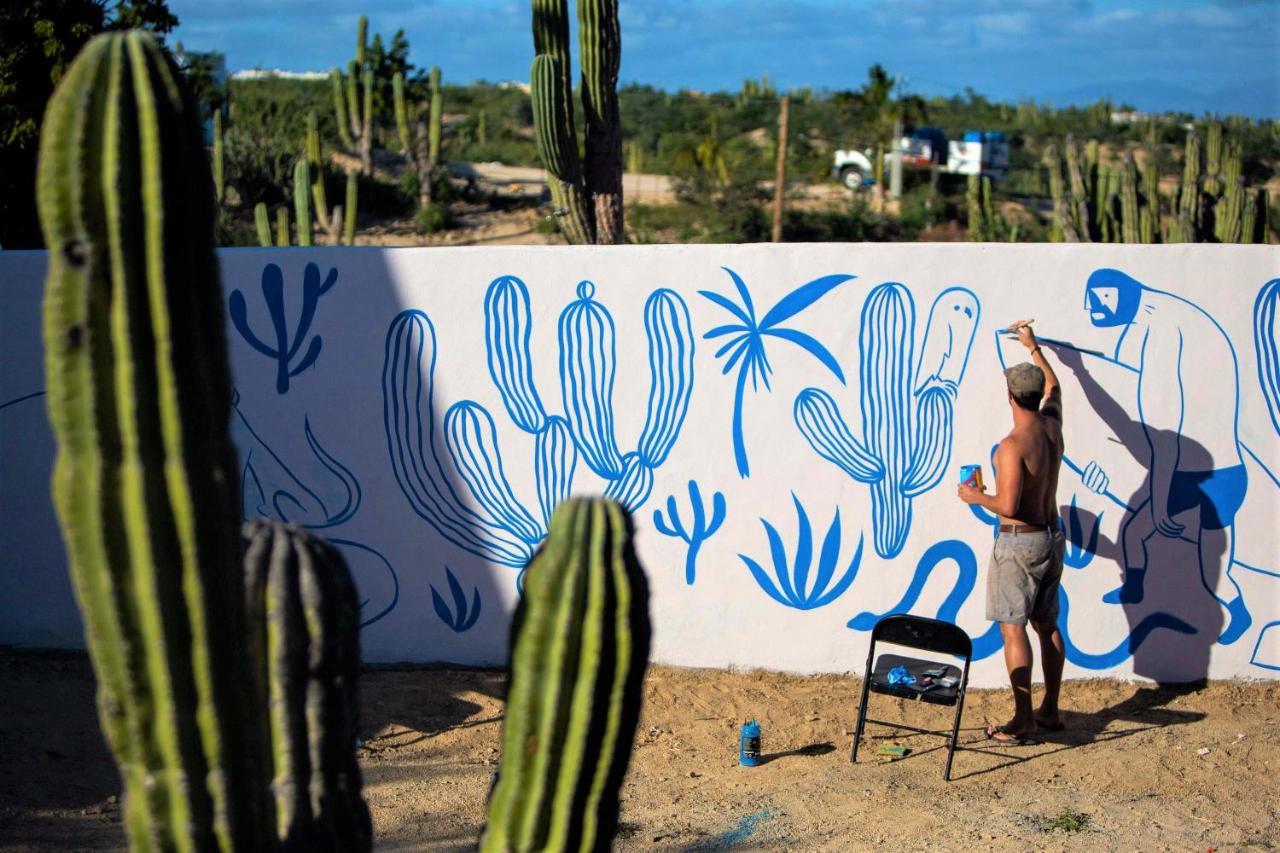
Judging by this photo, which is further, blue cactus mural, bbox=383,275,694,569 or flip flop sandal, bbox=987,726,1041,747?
blue cactus mural, bbox=383,275,694,569

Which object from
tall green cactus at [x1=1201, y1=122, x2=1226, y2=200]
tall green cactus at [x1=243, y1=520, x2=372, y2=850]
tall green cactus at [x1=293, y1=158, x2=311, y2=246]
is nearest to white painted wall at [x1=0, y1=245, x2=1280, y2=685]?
tall green cactus at [x1=243, y1=520, x2=372, y2=850]

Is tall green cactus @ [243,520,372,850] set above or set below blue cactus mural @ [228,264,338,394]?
below

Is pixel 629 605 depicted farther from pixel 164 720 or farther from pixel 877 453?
pixel 877 453

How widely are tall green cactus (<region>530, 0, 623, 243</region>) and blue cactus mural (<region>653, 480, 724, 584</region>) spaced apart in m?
4.85

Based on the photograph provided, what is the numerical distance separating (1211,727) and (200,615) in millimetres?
5281

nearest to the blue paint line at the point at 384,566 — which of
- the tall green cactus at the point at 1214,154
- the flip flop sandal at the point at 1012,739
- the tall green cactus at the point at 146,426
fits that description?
the flip flop sandal at the point at 1012,739

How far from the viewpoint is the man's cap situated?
5859 millimetres

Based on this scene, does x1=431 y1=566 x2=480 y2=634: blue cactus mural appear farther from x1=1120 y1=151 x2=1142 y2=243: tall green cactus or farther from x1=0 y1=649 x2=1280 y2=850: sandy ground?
x1=1120 y1=151 x2=1142 y2=243: tall green cactus

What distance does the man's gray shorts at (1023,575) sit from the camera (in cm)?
595

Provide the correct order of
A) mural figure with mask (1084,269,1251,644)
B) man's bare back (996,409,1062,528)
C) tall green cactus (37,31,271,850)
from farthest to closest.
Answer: mural figure with mask (1084,269,1251,644) < man's bare back (996,409,1062,528) < tall green cactus (37,31,271,850)

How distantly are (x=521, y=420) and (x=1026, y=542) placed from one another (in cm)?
262

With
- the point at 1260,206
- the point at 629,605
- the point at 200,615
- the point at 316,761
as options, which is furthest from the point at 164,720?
the point at 1260,206

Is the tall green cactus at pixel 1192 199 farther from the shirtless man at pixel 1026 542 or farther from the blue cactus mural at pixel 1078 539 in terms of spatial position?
the shirtless man at pixel 1026 542

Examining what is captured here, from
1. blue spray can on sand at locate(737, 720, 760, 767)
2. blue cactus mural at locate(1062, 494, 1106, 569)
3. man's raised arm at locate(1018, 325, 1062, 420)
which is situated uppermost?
man's raised arm at locate(1018, 325, 1062, 420)
